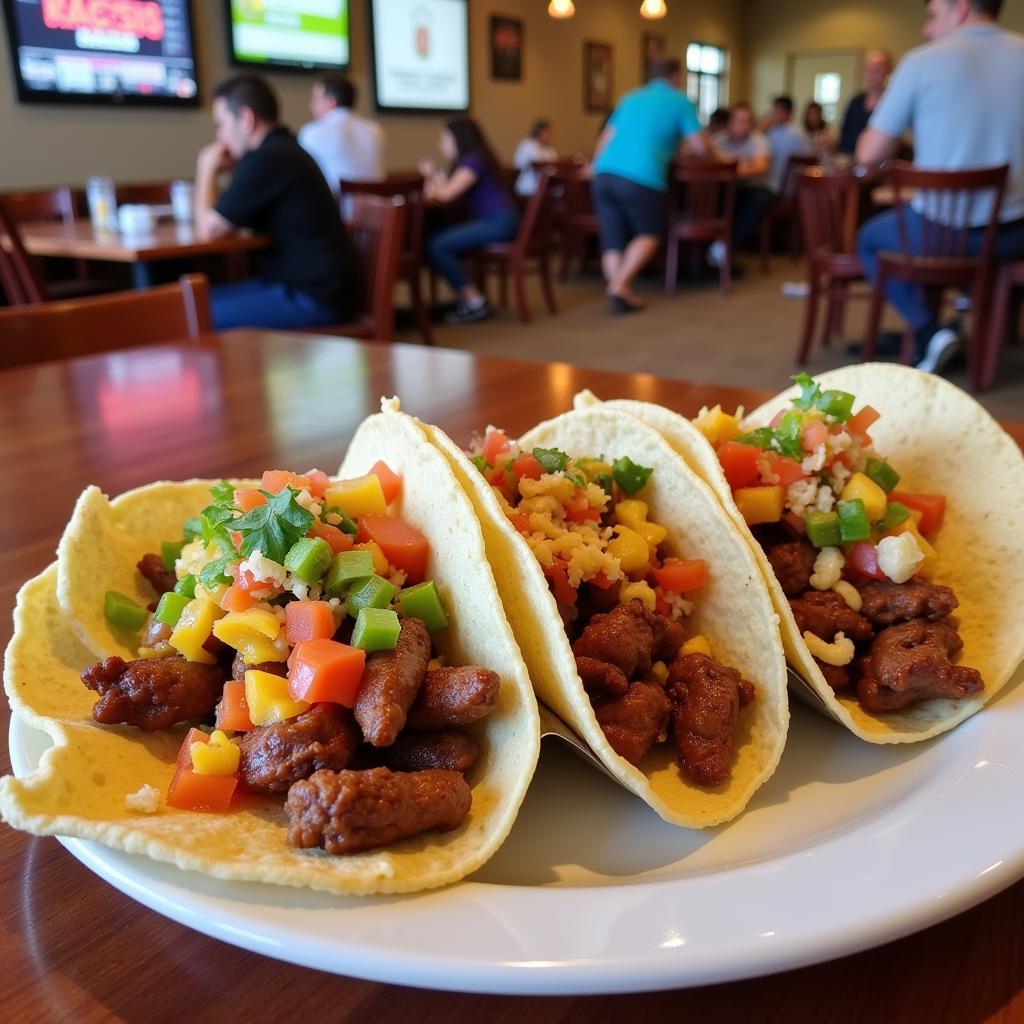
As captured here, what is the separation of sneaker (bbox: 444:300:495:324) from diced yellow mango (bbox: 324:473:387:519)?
7927 mm

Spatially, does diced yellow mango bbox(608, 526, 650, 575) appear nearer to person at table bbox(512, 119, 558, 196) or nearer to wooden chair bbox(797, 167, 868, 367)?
wooden chair bbox(797, 167, 868, 367)

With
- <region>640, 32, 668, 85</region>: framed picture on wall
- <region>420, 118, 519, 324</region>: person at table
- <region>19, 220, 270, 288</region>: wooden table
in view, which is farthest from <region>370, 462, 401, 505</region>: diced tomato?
<region>640, 32, 668, 85</region>: framed picture on wall

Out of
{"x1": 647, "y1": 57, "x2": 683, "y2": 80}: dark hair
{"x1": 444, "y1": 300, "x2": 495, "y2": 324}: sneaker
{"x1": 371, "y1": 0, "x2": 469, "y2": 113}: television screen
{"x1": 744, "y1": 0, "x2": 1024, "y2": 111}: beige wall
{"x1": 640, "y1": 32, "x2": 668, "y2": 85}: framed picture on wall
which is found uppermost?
{"x1": 744, "y1": 0, "x2": 1024, "y2": 111}: beige wall

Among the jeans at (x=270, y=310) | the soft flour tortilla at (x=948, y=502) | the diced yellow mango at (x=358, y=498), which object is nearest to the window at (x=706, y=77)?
the jeans at (x=270, y=310)

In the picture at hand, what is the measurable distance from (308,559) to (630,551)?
435mm

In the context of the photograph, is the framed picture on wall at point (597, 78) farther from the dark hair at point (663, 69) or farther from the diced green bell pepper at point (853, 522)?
the diced green bell pepper at point (853, 522)

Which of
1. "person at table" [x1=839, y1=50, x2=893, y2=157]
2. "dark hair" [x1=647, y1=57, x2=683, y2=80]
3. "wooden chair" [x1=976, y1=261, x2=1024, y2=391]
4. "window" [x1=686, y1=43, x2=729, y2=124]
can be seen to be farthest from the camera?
"window" [x1=686, y1=43, x2=729, y2=124]

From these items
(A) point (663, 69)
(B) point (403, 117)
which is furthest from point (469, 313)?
(B) point (403, 117)

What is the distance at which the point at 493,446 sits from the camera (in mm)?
1386

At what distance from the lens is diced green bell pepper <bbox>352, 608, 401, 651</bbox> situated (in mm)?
966

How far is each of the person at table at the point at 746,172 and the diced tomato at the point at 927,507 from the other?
1001 cm

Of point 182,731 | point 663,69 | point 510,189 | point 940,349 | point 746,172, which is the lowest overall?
point 940,349

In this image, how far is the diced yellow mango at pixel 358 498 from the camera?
3.89ft

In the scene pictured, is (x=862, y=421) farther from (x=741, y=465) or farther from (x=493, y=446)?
(x=493, y=446)
